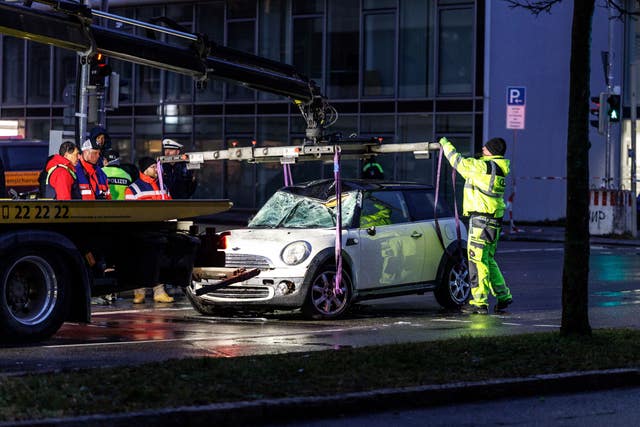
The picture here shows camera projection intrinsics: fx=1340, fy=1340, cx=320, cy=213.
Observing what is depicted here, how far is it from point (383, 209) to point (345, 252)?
99cm

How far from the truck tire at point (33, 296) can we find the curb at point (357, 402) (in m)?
3.74

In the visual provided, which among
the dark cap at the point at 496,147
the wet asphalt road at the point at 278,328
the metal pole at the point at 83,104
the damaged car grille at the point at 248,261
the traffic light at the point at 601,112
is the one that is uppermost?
the traffic light at the point at 601,112

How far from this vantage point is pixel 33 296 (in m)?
11.1

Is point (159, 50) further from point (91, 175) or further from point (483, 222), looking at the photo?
point (483, 222)

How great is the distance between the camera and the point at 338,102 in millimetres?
37906

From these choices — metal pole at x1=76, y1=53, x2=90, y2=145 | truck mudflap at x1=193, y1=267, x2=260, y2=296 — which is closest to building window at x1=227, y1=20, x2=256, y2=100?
metal pole at x1=76, y1=53, x2=90, y2=145

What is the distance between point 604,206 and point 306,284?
19027 mm

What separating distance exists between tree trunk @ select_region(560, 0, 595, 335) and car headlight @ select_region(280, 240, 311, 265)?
12.8ft

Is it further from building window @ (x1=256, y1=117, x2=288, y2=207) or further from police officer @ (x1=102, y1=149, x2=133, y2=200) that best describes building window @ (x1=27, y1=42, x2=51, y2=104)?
police officer @ (x1=102, y1=149, x2=133, y2=200)

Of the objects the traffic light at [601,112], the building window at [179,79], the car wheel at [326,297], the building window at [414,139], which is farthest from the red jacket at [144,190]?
the building window at [179,79]

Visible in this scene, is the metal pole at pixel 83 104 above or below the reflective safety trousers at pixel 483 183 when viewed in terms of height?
above

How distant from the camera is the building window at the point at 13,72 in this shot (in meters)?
44.9

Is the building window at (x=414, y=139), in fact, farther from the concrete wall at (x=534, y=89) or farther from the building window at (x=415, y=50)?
the concrete wall at (x=534, y=89)

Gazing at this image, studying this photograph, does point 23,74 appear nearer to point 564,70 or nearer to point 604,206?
point 564,70
